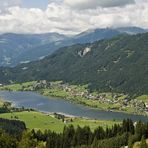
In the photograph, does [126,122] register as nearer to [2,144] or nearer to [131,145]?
[131,145]

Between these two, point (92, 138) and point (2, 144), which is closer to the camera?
point (2, 144)

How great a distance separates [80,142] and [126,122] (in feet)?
58.2

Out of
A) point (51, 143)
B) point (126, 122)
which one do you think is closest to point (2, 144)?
point (51, 143)

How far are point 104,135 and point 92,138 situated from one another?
5151 millimetres

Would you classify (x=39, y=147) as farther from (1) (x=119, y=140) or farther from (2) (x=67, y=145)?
(2) (x=67, y=145)

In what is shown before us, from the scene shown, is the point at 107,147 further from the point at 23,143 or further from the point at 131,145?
the point at 23,143

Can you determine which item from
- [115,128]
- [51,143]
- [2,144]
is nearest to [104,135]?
[115,128]

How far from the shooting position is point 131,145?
132 meters

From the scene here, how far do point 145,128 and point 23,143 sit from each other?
68.2 m

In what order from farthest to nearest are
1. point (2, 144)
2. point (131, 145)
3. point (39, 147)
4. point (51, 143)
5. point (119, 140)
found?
point (51, 143)
point (119, 140)
point (131, 145)
point (2, 144)
point (39, 147)

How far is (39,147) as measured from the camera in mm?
81375

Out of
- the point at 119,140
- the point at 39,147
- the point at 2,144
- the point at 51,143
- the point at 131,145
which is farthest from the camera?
the point at 51,143

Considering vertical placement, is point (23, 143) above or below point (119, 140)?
above

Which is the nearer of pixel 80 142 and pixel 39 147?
pixel 39 147
